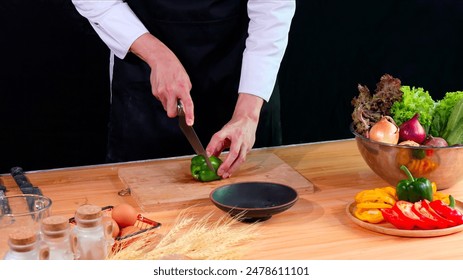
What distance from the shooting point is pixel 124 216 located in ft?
5.54

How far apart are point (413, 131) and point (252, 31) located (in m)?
0.77

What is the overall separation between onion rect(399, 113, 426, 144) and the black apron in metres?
0.83

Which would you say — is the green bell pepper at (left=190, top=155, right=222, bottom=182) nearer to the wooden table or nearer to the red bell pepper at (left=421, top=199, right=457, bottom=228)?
the wooden table

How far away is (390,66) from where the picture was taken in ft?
12.5

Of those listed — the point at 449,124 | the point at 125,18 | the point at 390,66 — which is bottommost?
the point at 390,66

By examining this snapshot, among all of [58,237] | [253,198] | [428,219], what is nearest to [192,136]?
[253,198]

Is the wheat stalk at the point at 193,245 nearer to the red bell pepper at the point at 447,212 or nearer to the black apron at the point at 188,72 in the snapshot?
the red bell pepper at the point at 447,212

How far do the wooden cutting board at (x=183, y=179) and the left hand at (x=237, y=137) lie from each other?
1.6 inches

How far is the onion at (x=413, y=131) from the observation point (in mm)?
1982

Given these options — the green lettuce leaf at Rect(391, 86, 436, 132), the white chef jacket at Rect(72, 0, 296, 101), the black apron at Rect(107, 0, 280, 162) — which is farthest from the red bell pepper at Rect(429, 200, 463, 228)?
the black apron at Rect(107, 0, 280, 162)

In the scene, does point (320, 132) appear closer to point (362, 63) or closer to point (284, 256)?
point (362, 63)

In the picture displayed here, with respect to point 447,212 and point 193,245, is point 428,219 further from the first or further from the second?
point 193,245
